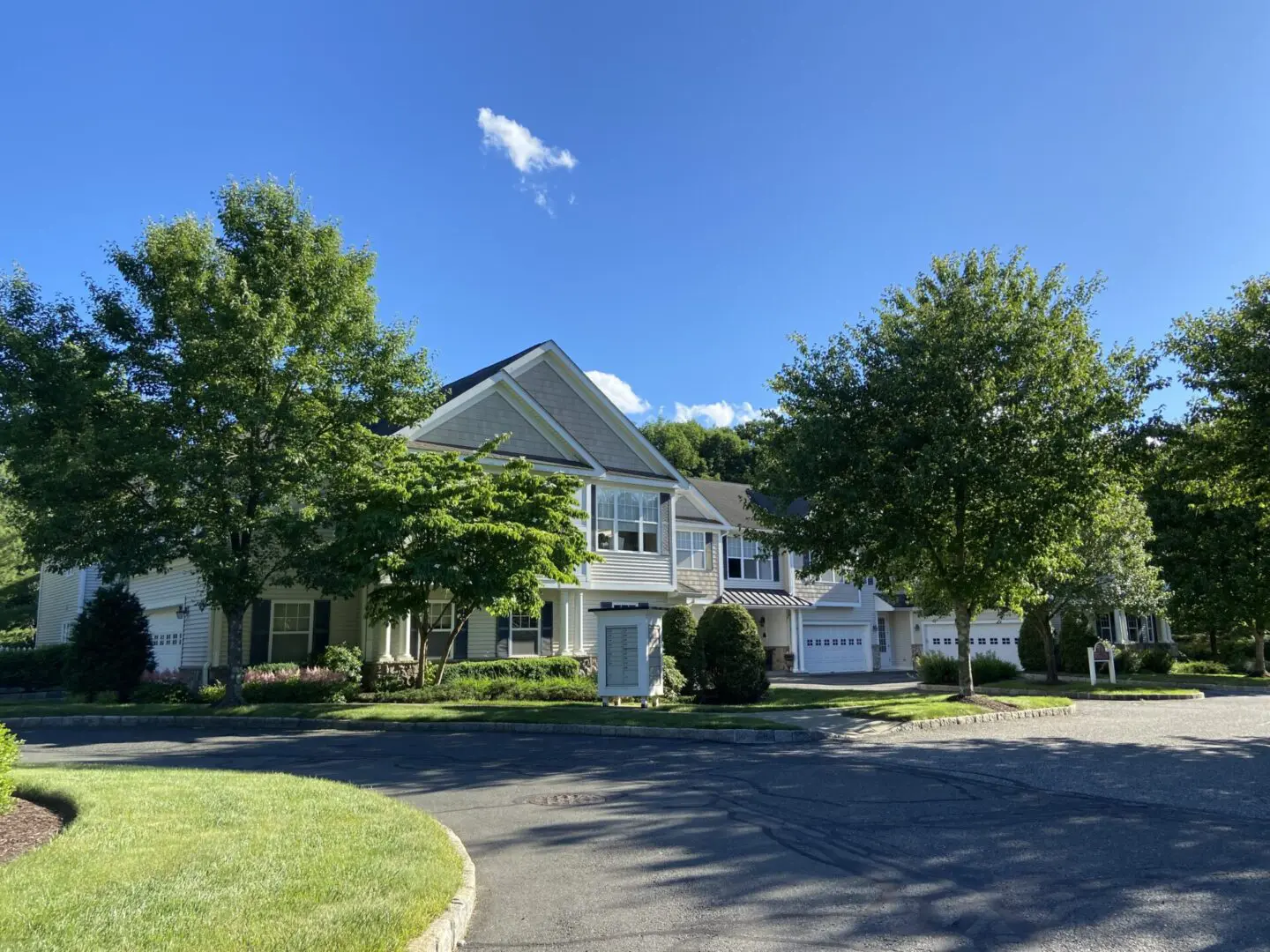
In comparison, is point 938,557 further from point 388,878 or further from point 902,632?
point 902,632

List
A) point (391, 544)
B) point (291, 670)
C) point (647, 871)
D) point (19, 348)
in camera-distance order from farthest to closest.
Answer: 1. point (291, 670)
2. point (391, 544)
3. point (19, 348)
4. point (647, 871)

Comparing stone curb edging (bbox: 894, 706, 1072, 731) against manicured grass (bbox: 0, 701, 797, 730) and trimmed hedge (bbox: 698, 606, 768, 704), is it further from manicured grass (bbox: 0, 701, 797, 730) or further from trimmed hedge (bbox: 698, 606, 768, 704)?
trimmed hedge (bbox: 698, 606, 768, 704)

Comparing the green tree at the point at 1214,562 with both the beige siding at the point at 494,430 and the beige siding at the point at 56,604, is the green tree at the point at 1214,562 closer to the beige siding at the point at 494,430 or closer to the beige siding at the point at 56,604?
the beige siding at the point at 494,430

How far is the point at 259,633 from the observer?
76.8 ft

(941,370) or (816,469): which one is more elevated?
(941,370)

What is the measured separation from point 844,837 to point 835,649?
1276 inches

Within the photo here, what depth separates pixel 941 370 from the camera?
17.4 meters

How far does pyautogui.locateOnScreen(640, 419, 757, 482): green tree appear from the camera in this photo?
68688mm

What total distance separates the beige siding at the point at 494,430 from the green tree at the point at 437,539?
181 inches

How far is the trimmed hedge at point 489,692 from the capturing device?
20.3m

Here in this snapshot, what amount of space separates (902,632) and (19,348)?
36.5 m

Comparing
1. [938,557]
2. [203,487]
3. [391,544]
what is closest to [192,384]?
[203,487]

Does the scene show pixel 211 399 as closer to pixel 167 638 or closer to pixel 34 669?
pixel 167 638

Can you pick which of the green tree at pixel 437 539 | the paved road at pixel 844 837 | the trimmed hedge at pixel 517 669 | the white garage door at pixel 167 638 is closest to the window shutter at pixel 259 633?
the white garage door at pixel 167 638
